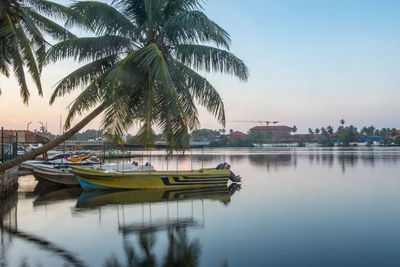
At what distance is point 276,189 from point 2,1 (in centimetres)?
1595

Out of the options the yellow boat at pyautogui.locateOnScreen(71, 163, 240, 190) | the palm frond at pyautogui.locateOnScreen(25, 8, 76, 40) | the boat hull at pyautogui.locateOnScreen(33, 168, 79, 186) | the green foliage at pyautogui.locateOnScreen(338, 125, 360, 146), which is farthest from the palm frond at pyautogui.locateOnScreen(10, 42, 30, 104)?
the green foliage at pyautogui.locateOnScreen(338, 125, 360, 146)

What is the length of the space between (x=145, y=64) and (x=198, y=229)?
543 cm

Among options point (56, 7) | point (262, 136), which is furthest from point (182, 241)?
point (262, 136)

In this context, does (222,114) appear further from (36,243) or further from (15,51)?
(15,51)

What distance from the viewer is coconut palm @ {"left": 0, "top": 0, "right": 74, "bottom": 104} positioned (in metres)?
8.56

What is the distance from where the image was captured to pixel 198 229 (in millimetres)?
9719

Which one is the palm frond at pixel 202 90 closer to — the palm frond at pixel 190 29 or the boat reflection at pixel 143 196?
the palm frond at pixel 190 29

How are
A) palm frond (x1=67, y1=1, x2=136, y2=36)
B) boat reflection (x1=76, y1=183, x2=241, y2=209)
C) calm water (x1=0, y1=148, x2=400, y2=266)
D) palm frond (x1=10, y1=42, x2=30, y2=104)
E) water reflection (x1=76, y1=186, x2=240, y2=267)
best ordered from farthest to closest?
boat reflection (x1=76, y1=183, x2=241, y2=209) → palm frond (x1=10, y1=42, x2=30, y2=104) → palm frond (x1=67, y1=1, x2=136, y2=36) → calm water (x1=0, y1=148, x2=400, y2=266) → water reflection (x1=76, y1=186, x2=240, y2=267)

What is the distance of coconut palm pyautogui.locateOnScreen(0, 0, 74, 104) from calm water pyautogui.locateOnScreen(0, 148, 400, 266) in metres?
4.49

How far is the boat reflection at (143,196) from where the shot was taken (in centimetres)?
1341

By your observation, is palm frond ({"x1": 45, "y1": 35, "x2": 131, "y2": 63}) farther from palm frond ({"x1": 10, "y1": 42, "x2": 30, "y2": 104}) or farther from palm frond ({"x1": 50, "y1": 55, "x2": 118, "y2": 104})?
palm frond ({"x1": 10, "y1": 42, "x2": 30, "y2": 104})

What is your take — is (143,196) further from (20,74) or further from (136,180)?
(20,74)

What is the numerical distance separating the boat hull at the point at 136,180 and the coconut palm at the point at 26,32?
638 cm

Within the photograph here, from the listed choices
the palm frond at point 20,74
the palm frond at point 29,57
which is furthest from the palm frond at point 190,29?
the palm frond at point 20,74
